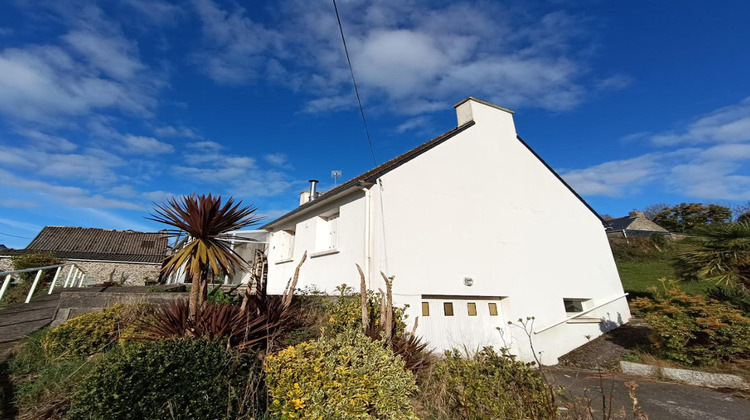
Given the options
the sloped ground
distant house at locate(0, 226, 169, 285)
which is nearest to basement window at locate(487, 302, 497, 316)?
the sloped ground

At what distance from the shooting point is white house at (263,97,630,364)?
8.23m

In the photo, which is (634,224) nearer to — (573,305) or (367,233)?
(573,305)

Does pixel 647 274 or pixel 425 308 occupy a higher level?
pixel 647 274

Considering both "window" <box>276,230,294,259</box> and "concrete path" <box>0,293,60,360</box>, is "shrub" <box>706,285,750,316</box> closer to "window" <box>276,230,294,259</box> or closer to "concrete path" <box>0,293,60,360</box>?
"window" <box>276,230,294,259</box>

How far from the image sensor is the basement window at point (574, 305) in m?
11.1

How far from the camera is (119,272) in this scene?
23609 millimetres

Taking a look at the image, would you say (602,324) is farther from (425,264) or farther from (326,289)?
(326,289)

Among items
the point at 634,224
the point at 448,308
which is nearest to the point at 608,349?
the point at 448,308

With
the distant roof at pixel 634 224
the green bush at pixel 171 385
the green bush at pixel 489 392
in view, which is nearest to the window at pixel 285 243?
the green bush at pixel 171 385

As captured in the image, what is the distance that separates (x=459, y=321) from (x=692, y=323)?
4982 millimetres

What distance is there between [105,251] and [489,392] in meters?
33.3

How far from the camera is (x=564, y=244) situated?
1117 cm

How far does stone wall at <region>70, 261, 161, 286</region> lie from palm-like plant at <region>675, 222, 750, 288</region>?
93.8ft

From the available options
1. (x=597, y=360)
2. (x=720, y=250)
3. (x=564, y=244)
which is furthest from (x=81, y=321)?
(x=720, y=250)
